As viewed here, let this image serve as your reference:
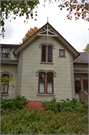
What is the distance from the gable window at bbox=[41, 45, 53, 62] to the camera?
11344mm

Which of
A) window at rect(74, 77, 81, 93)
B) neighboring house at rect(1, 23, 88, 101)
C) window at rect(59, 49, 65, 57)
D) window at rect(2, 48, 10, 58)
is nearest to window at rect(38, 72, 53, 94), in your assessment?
neighboring house at rect(1, 23, 88, 101)

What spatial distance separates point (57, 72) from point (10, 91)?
578cm

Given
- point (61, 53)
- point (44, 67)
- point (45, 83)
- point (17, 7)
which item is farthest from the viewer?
point (61, 53)

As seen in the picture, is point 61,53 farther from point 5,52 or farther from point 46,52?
point 5,52

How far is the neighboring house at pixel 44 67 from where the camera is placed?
10.4 meters

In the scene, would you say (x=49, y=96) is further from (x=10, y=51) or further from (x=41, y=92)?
(x=10, y=51)

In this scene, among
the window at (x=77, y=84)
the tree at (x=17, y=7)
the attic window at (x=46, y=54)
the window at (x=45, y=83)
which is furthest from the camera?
the window at (x=77, y=84)

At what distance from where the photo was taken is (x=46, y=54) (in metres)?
11.4

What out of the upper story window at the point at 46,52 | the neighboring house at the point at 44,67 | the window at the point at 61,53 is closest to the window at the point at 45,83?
the neighboring house at the point at 44,67

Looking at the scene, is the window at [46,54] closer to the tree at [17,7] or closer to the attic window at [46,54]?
the attic window at [46,54]

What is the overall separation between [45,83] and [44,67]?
5.60 ft

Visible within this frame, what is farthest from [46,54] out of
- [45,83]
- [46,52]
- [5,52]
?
[5,52]

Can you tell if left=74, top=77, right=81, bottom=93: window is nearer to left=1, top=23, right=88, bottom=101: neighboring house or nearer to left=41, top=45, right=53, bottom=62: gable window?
left=1, top=23, right=88, bottom=101: neighboring house

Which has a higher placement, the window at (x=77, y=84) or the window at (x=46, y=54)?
the window at (x=46, y=54)
